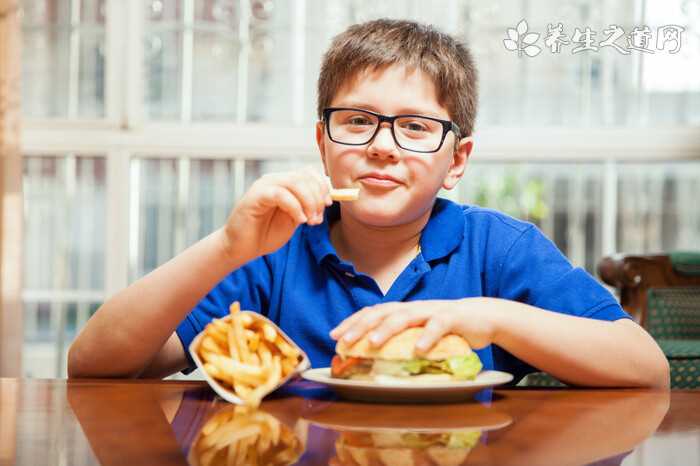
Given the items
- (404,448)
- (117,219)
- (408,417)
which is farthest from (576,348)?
(117,219)

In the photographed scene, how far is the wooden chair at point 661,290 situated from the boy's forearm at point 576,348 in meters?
1.44

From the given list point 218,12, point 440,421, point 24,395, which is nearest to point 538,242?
point 440,421

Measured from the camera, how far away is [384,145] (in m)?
1.20

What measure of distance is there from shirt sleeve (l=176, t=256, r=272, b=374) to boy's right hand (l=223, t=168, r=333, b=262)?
25 cm

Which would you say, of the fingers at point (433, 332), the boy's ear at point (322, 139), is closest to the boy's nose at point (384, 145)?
the boy's ear at point (322, 139)

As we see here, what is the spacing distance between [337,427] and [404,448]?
99 mm

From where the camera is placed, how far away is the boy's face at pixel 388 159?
4.00 ft

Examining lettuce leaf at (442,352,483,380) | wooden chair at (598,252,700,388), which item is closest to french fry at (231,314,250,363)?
lettuce leaf at (442,352,483,380)

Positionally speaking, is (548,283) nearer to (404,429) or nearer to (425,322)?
(425,322)

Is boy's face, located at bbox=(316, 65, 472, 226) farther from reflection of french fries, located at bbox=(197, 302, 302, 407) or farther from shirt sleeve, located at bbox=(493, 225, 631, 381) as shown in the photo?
reflection of french fries, located at bbox=(197, 302, 302, 407)

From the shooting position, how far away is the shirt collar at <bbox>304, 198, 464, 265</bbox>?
1321 mm

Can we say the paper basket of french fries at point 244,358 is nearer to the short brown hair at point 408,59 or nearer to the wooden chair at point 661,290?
the short brown hair at point 408,59

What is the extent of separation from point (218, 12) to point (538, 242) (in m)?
2.21

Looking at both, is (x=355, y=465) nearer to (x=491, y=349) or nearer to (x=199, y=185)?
(x=491, y=349)
